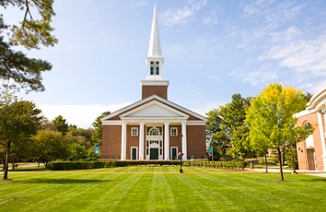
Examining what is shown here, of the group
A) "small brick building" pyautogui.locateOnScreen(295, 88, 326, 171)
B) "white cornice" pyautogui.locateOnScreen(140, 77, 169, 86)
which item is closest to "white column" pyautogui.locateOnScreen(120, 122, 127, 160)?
"white cornice" pyautogui.locateOnScreen(140, 77, 169, 86)

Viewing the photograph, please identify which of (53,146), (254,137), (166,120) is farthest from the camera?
(166,120)

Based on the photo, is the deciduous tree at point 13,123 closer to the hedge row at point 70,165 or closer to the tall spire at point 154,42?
the hedge row at point 70,165

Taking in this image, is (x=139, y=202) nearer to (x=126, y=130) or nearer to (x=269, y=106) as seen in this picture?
(x=269, y=106)

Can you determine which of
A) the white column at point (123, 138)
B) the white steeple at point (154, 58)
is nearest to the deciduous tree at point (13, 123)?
the white column at point (123, 138)

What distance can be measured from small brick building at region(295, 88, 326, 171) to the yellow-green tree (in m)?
7.56

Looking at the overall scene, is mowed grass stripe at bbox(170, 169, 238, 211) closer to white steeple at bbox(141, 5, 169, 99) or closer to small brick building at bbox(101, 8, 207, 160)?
small brick building at bbox(101, 8, 207, 160)

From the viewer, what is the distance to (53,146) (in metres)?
35.4

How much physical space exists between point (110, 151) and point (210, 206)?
38961 millimetres

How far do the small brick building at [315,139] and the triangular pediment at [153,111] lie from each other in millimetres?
20839

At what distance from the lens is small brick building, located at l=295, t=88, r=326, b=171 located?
971 inches

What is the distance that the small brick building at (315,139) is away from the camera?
24.7m

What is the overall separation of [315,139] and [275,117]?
12237mm

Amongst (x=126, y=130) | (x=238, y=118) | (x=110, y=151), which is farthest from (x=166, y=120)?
(x=238, y=118)

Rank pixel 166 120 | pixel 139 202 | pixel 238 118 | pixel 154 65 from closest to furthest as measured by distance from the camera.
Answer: pixel 139 202 < pixel 166 120 < pixel 154 65 < pixel 238 118
